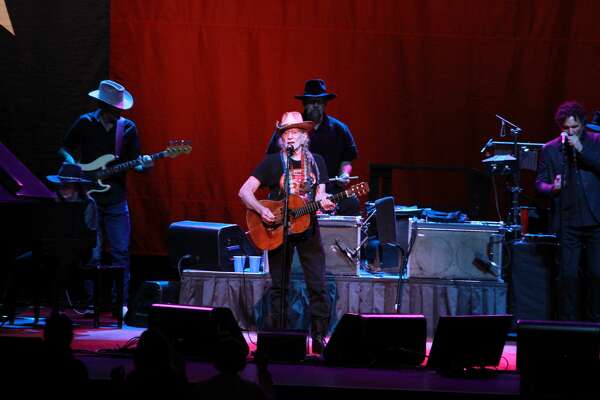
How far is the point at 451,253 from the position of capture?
29.0 ft

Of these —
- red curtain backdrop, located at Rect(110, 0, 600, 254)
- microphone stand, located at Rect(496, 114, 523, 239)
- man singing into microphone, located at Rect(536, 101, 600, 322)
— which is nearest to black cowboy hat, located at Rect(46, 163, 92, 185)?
red curtain backdrop, located at Rect(110, 0, 600, 254)

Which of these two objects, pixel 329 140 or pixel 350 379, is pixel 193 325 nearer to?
pixel 350 379

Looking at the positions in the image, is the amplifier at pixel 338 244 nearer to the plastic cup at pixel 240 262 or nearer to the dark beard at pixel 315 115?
the plastic cup at pixel 240 262

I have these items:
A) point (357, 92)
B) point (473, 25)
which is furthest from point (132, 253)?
point (473, 25)

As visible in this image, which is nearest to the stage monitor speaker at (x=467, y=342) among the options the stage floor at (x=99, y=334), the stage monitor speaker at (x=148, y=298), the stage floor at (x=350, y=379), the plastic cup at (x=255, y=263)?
the stage floor at (x=350, y=379)

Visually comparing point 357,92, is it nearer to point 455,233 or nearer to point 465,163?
point 465,163

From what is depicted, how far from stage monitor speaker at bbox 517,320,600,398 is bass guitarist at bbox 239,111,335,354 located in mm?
1941

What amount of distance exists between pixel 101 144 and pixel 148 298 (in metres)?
1.74

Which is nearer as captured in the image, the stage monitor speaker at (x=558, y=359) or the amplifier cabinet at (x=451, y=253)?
the stage monitor speaker at (x=558, y=359)

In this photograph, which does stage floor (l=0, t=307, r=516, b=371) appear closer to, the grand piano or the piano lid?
the grand piano

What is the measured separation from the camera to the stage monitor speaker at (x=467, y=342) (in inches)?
256

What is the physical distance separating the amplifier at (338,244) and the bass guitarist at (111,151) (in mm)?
1988

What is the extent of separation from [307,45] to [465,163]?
93.7 inches

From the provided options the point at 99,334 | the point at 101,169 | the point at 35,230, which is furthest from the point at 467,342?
the point at 101,169
